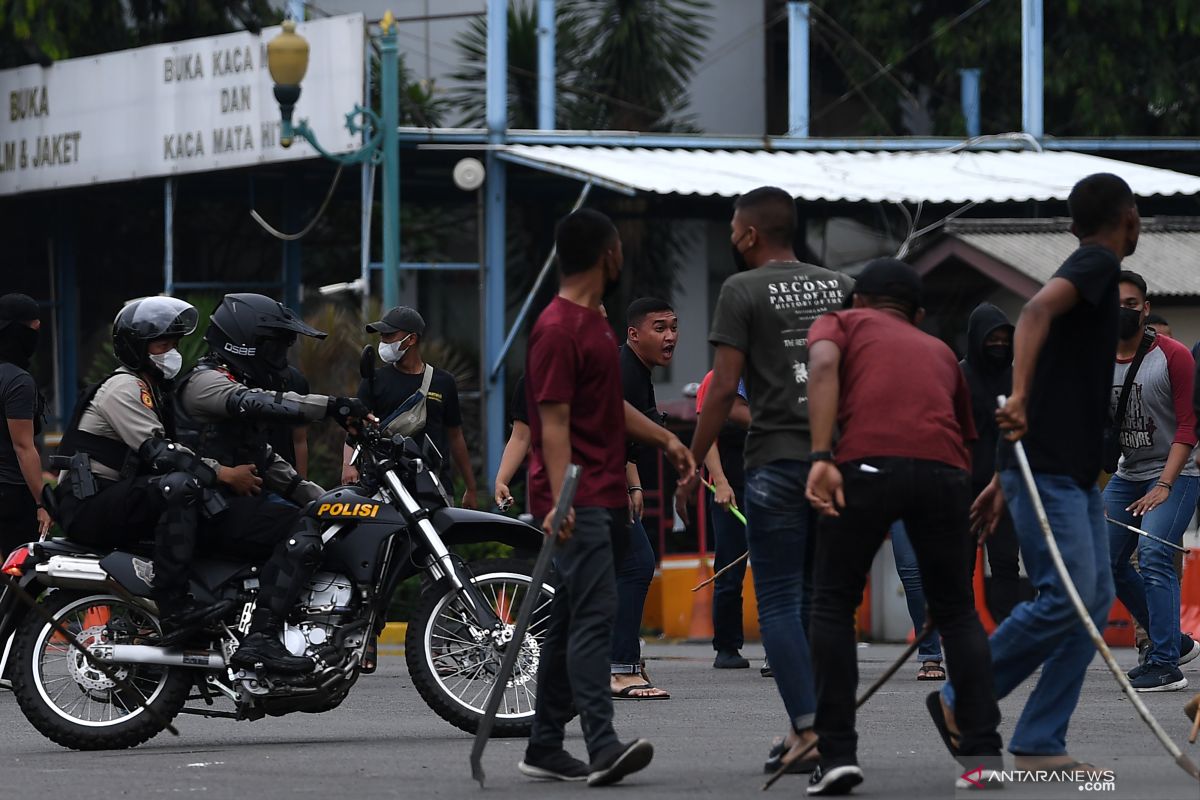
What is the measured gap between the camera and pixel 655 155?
1955cm

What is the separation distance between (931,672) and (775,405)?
13.4 feet

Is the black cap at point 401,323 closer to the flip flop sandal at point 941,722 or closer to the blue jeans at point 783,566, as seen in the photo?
the blue jeans at point 783,566

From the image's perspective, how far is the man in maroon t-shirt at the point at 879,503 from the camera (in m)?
6.53

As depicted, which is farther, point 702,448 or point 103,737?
point 103,737

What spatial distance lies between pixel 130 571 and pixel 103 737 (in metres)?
0.66

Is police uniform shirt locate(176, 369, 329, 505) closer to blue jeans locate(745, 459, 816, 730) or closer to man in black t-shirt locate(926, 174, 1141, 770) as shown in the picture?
blue jeans locate(745, 459, 816, 730)

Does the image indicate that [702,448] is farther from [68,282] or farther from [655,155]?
[68,282]

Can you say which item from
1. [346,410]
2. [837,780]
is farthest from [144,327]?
[837,780]

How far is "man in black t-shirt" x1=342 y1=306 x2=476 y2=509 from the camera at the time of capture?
11391mm

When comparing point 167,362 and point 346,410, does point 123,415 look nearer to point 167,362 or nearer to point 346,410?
Answer: point 167,362

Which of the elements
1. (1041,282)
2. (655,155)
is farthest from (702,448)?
(655,155)

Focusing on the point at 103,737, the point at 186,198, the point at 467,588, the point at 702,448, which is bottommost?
the point at 103,737

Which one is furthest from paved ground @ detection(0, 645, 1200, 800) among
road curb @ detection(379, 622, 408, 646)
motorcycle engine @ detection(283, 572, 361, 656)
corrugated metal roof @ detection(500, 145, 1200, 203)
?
corrugated metal roof @ detection(500, 145, 1200, 203)

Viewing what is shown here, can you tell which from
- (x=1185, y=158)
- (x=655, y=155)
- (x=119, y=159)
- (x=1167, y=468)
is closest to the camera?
(x=1167, y=468)
